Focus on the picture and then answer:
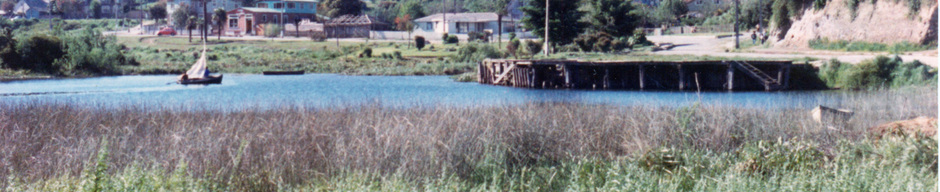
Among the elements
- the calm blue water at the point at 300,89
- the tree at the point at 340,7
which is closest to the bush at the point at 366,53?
the calm blue water at the point at 300,89

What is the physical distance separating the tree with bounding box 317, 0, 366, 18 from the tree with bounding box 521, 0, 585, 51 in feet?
206

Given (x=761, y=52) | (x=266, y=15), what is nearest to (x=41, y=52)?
(x=761, y=52)

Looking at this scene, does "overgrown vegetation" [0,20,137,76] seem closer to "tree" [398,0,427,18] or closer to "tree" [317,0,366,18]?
"tree" [317,0,366,18]

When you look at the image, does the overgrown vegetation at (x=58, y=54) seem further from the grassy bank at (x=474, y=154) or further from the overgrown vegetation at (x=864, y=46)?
the overgrown vegetation at (x=864, y=46)

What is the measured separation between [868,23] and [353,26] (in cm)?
7156

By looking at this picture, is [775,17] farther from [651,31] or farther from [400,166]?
[400,166]

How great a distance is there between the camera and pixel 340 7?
417ft

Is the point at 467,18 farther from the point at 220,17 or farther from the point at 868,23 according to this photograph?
the point at 868,23

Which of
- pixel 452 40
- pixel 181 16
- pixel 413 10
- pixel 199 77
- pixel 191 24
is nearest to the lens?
pixel 199 77

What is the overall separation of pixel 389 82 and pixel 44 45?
74.4 ft

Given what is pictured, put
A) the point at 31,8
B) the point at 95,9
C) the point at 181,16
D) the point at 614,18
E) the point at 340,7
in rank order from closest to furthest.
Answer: the point at 614,18 → the point at 31,8 → the point at 181,16 → the point at 340,7 → the point at 95,9

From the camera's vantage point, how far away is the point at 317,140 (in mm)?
16281

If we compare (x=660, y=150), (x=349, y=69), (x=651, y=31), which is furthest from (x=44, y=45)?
(x=651, y=31)

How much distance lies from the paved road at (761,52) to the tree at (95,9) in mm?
86056
